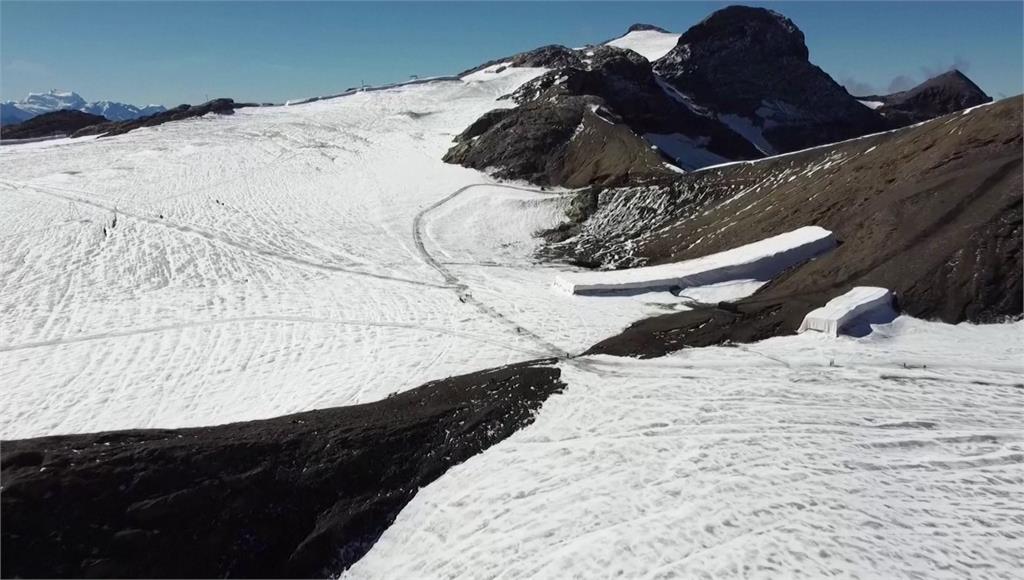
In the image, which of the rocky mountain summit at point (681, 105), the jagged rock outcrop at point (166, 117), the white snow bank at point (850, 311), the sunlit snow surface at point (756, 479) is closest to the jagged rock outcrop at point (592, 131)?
the rocky mountain summit at point (681, 105)

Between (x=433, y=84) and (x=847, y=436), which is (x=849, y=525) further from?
(x=433, y=84)

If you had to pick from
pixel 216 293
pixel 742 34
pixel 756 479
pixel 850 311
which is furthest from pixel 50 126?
pixel 742 34

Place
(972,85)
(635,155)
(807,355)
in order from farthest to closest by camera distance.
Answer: (972,85), (635,155), (807,355)

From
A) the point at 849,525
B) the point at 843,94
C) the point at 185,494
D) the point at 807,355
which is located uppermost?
the point at 843,94

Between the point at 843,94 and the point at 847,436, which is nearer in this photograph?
the point at 847,436

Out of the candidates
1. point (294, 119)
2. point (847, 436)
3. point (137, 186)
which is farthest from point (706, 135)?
point (847, 436)

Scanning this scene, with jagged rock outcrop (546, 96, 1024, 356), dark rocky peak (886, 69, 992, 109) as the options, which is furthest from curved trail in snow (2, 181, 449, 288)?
dark rocky peak (886, 69, 992, 109)
